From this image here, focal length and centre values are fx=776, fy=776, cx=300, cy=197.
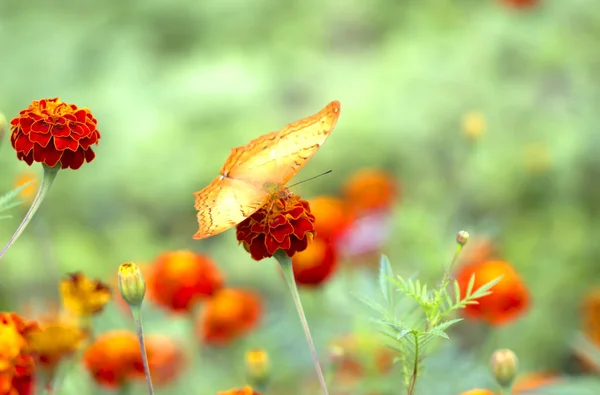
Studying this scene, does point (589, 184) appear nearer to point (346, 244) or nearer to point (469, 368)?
point (346, 244)

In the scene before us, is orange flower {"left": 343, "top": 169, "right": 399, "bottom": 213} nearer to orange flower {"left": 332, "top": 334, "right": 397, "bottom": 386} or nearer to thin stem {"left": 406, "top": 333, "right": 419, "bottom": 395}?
orange flower {"left": 332, "top": 334, "right": 397, "bottom": 386}

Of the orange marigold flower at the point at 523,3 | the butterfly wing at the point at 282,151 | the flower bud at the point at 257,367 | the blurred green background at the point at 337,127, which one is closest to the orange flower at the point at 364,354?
the blurred green background at the point at 337,127

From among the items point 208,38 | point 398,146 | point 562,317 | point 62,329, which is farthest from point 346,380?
point 208,38

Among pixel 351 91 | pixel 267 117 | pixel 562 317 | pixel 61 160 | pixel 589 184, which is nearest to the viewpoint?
pixel 61 160

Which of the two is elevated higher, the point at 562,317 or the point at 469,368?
the point at 469,368

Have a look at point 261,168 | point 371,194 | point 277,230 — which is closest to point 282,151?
point 261,168
